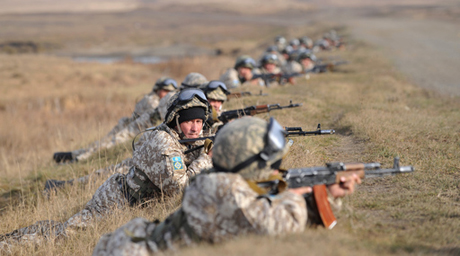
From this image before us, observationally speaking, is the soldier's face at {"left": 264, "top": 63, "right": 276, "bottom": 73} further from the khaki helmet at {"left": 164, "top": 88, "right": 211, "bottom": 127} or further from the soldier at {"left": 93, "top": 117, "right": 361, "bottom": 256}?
the soldier at {"left": 93, "top": 117, "right": 361, "bottom": 256}

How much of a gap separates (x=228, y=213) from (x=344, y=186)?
42.2 inches

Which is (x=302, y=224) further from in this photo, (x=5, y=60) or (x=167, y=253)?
(x=5, y=60)

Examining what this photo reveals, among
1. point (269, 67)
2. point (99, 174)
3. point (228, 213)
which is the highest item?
point (228, 213)

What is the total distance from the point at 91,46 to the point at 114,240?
5441 cm

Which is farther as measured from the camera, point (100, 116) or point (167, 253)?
point (100, 116)

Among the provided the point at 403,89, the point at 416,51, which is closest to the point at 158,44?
the point at 416,51

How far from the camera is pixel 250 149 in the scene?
3.07 metres

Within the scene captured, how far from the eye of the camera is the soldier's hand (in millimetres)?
3332

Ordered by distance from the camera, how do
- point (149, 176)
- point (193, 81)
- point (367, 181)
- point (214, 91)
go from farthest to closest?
point (193, 81) → point (214, 91) → point (367, 181) → point (149, 176)

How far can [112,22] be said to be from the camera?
91062 mm

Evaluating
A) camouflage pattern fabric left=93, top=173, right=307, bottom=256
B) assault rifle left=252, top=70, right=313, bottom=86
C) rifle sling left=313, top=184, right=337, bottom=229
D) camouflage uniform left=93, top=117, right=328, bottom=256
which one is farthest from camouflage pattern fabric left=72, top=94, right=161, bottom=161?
rifle sling left=313, top=184, right=337, bottom=229

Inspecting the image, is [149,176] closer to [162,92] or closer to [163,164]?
[163,164]

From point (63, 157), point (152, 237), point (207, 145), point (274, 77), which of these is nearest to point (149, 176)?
point (207, 145)

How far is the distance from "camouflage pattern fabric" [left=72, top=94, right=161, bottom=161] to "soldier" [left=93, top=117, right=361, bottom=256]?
5.69m
